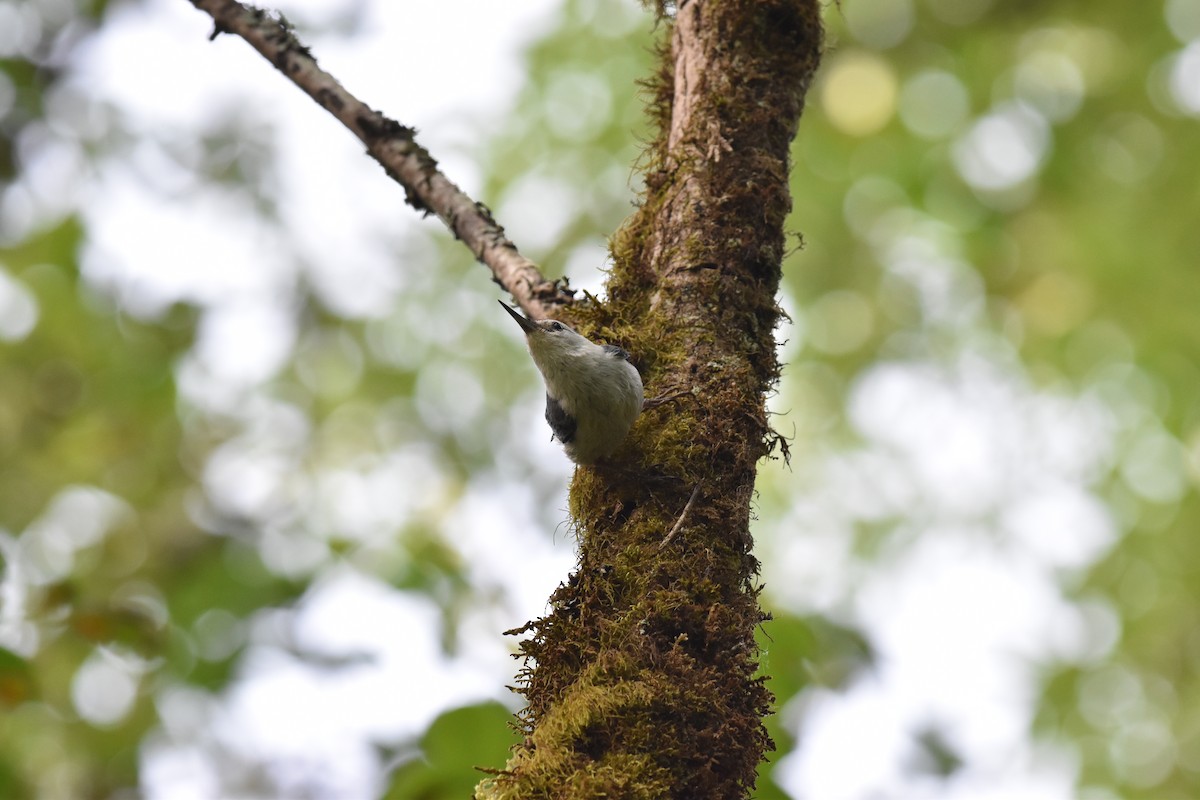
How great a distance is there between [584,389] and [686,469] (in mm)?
606

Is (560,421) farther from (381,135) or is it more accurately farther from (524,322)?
(381,135)

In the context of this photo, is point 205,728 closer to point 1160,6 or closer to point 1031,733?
point 1031,733

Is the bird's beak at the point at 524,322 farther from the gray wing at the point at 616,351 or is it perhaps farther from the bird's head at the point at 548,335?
the gray wing at the point at 616,351

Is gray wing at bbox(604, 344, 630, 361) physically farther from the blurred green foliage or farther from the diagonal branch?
the blurred green foliage

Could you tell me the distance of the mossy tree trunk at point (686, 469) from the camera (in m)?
1.96

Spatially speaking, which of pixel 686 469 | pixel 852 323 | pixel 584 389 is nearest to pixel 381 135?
pixel 584 389

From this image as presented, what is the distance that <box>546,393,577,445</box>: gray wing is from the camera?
9.85ft

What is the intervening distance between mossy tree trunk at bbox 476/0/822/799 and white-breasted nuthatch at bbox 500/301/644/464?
0.18 feet

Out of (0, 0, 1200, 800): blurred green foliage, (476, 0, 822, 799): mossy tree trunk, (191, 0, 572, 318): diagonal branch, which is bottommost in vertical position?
(476, 0, 822, 799): mossy tree trunk

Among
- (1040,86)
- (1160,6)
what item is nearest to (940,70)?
(1040,86)

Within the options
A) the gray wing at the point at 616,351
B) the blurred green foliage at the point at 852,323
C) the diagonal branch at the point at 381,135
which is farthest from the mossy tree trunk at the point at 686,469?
the blurred green foliage at the point at 852,323

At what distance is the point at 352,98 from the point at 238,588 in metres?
3.22

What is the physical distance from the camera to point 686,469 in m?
2.41

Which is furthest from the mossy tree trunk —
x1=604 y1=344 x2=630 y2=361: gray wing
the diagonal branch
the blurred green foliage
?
the blurred green foliage
